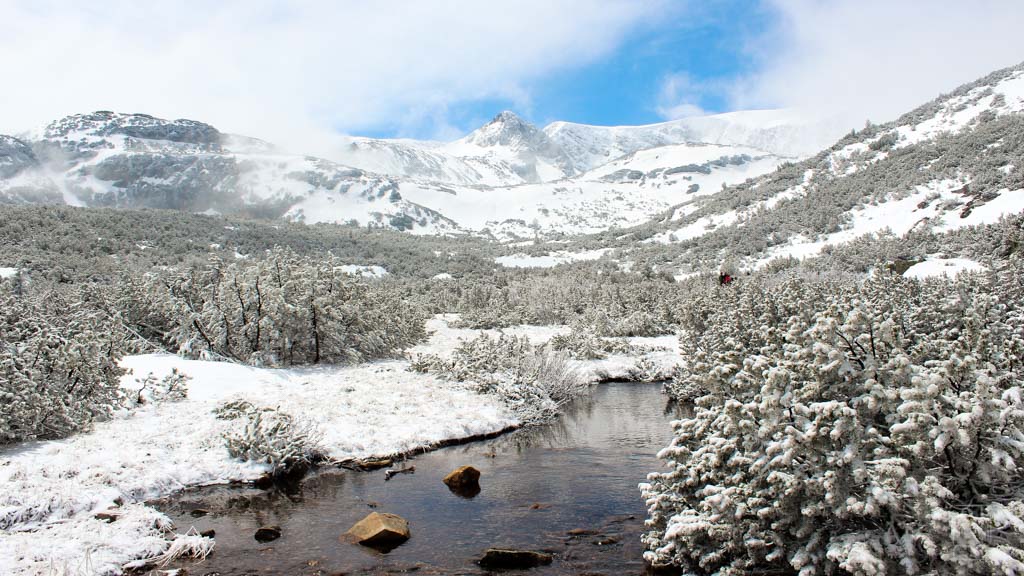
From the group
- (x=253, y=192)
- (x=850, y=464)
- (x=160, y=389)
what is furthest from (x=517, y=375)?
(x=253, y=192)

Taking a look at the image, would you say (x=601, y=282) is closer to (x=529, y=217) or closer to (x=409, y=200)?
(x=529, y=217)

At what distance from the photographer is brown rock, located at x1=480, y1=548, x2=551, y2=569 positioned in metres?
8.78

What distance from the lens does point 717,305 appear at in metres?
23.4

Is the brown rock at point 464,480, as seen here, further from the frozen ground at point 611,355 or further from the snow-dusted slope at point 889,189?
the snow-dusted slope at point 889,189

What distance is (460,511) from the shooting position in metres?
10.9

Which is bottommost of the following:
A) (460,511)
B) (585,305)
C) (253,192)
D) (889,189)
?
(460,511)

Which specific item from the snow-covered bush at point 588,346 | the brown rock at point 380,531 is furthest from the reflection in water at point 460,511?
the snow-covered bush at point 588,346

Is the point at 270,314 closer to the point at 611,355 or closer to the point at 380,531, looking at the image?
the point at 380,531

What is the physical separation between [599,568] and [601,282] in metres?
44.5

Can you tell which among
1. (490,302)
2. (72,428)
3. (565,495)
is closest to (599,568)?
(565,495)

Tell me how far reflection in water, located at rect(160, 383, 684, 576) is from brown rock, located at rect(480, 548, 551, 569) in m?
0.20

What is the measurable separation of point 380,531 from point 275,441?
450 centimetres

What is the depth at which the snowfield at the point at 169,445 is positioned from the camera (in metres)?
8.84

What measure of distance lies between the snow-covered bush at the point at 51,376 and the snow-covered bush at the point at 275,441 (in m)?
3.40
